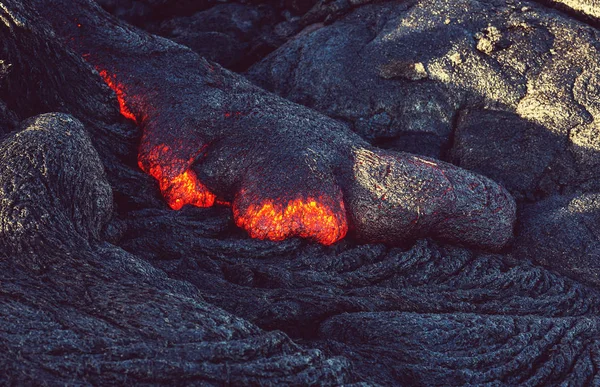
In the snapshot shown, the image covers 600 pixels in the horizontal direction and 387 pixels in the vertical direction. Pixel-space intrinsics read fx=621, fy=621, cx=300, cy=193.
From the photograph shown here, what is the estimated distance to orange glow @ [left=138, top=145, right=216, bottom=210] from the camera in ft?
18.7

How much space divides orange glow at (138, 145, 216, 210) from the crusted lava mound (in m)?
0.02

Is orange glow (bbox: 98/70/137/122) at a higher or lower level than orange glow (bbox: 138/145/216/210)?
higher

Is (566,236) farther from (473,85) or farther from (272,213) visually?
(272,213)

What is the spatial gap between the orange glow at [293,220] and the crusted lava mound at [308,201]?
0.02m

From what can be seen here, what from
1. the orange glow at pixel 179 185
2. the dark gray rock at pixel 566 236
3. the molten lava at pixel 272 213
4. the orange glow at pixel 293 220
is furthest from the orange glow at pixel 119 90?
the dark gray rock at pixel 566 236

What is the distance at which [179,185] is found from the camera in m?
5.72

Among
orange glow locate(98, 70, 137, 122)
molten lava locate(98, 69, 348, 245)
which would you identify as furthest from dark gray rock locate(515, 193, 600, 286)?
orange glow locate(98, 70, 137, 122)

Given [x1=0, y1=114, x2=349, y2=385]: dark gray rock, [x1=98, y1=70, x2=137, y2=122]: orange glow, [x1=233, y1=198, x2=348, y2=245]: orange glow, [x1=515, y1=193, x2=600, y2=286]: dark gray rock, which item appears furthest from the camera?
[x1=98, y1=70, x2=137, y2=122]: orange glow

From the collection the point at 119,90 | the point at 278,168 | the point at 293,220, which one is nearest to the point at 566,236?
the point at 293,220

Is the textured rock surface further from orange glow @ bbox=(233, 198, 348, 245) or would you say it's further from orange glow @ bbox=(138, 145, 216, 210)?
orange glow @ bbox=(138, 145, 216, 210)

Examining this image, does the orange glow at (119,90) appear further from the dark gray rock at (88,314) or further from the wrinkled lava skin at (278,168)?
the dark gray rock at (88,314)

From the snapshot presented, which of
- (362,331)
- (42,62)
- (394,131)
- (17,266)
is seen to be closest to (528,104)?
(394,131)

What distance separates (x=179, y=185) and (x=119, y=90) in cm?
135

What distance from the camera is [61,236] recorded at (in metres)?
4.04
